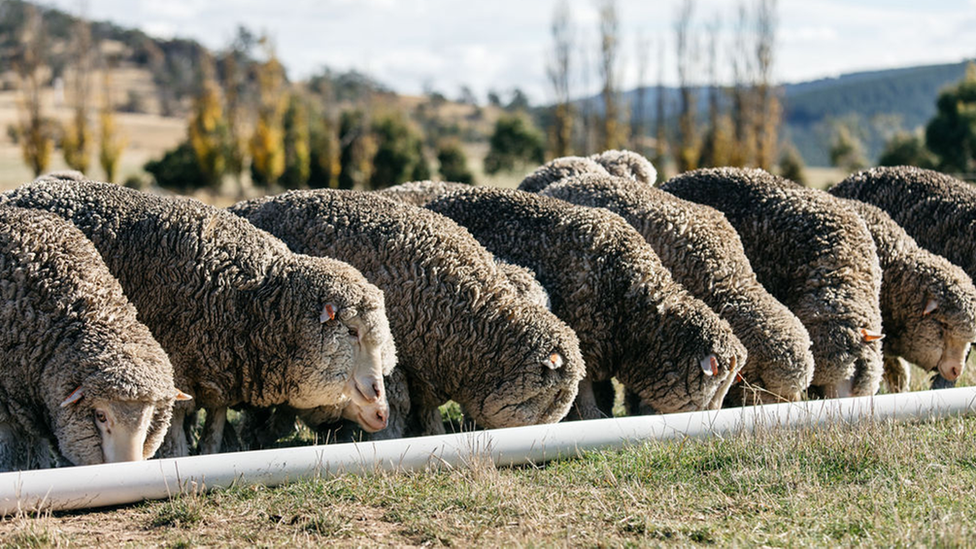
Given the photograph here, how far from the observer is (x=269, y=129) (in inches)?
1395

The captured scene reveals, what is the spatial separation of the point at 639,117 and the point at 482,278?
4277cm

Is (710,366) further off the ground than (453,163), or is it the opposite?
(710,366)

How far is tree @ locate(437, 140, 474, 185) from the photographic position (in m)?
38.2

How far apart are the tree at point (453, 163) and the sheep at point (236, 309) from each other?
3165 centimetres

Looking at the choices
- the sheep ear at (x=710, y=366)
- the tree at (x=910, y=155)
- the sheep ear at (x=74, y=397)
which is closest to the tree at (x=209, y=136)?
the tree at (x=910, y=155)

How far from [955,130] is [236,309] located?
32.8m

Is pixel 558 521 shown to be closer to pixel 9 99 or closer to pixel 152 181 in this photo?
pixel 152 181

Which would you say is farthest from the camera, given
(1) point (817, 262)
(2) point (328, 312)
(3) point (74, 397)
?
(1) point (817, 262)

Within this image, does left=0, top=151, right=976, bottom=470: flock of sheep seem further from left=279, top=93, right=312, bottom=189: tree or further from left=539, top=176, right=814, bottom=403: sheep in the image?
left=279, top=93, right=312, bottom=189: tree

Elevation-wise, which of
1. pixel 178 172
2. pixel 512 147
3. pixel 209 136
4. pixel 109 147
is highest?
pixel 209 136

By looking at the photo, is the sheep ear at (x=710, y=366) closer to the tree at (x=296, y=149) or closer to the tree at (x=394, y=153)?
the tree at (x=394, y=153)

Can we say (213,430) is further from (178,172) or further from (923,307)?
(178,172)

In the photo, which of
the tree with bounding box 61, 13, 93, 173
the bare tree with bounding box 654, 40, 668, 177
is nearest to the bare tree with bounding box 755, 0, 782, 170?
the bare tree with bounding box 654, 40, 668, 177

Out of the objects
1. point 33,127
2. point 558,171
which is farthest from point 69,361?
point 33,127
